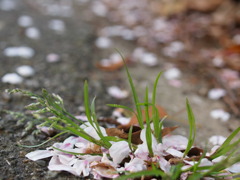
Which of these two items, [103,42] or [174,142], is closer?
[174,142]

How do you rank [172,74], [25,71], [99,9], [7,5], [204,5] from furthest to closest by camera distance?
1. [99,9]
2. [204,5]
3. [7,5]
4. [172,74]
5. [25,71]

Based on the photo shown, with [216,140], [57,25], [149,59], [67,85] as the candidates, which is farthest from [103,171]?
[57,25]

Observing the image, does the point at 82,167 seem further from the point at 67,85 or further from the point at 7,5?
the point at 7,5

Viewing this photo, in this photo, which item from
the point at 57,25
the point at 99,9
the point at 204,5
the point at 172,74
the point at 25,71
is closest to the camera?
the point at 25,71

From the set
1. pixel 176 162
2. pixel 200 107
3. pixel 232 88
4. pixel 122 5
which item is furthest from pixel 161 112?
pixel 122 5

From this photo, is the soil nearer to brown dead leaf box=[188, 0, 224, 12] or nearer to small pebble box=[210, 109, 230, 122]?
small pebble box=[210, 109, 230, 122]

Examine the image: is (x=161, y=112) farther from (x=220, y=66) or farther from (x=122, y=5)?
(x=122, y=5)

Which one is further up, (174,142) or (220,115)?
(174,142)
